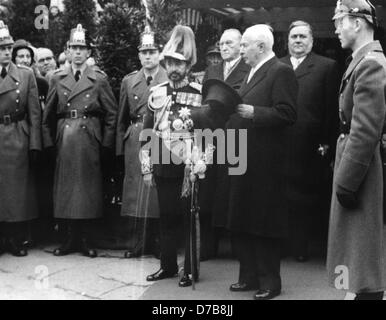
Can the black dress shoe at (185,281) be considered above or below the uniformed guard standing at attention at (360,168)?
below

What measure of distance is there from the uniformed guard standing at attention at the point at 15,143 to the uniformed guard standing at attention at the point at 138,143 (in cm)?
89

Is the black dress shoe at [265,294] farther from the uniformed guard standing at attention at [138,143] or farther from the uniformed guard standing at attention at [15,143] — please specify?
the uniformed guard standing at attention at [15,143]

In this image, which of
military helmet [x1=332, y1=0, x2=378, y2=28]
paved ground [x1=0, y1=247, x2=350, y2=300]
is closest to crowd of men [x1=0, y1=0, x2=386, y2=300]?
military helmet [x1=332, y1=0, x2=378, y2=28]

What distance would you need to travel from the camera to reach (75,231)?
22.8ft

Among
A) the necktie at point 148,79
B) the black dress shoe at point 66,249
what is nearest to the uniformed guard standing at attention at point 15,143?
the black dress shoe at point 66,249

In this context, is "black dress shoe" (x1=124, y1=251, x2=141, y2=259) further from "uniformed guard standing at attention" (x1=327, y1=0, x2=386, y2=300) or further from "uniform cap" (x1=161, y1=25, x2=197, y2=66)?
"uniformed guard standing at attention" (x1=327, y1=0, x2=386, y2=300)

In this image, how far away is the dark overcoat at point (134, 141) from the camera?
670 centimetres

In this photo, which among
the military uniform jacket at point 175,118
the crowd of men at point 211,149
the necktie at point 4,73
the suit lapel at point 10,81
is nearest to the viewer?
the crowd of men at point 211,149

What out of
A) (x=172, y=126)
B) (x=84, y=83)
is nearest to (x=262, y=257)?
(x=172, y=126)

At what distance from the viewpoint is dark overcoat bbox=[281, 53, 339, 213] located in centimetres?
611

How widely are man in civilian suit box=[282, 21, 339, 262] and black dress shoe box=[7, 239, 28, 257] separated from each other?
2.64 m

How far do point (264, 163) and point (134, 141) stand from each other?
6.31ft

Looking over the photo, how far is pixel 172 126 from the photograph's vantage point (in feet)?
18.4
